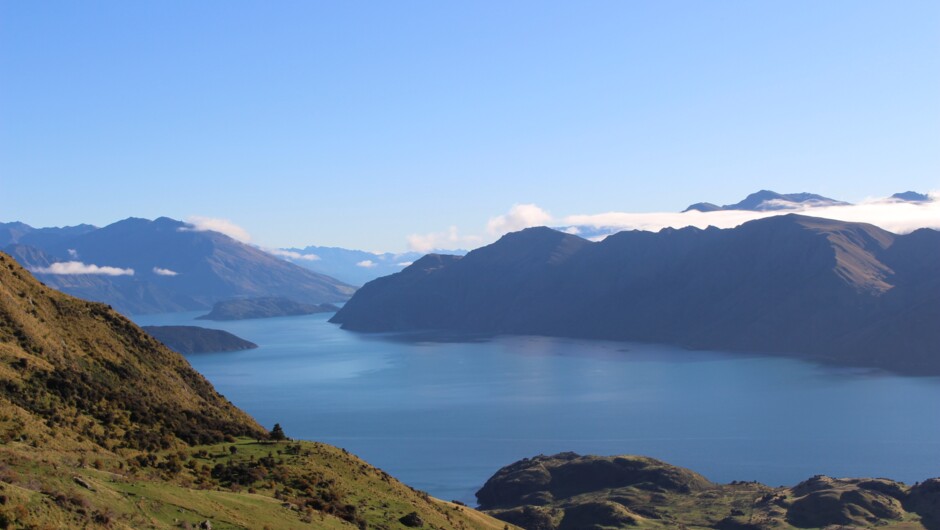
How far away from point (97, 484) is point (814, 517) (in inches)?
4331

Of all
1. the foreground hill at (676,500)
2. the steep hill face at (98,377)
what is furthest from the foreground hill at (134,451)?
the foreground hill at (676,500)

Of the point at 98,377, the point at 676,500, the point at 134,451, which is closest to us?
the point at 134,451

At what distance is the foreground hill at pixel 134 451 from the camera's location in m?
32.7

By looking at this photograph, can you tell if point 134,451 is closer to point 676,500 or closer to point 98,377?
point 98,377

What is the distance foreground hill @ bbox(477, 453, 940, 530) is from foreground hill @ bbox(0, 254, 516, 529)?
60.0 m

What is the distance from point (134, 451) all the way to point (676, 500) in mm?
106347

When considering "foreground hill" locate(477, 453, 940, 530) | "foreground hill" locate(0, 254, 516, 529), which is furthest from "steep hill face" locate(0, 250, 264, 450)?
"foreground hill" locate(477, 453, 940, 530)

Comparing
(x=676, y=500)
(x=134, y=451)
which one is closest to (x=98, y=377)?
(x=134, y=451)

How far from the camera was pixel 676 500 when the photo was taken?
136875 millimetres

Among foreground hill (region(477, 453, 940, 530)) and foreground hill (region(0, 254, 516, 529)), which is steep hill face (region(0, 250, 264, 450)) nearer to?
foreground hill (region(0, 254, 516, 529))

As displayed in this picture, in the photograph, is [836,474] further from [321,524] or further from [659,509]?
[321,524]

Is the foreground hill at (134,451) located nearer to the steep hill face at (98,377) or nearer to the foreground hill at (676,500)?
the steep hill face at (98,377)

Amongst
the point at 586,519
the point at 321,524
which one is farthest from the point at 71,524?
the point at 586,519

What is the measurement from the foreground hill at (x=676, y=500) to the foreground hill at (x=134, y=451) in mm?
60031
